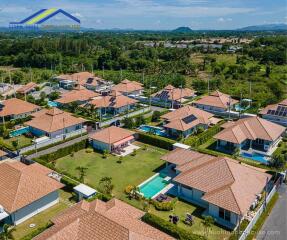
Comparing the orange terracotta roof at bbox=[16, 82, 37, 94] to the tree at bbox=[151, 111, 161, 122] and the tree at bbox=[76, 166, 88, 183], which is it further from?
the tree at bbox=[76, 166, 88, 183]

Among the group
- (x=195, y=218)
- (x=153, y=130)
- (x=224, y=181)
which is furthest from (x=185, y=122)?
(x=195, y=218)

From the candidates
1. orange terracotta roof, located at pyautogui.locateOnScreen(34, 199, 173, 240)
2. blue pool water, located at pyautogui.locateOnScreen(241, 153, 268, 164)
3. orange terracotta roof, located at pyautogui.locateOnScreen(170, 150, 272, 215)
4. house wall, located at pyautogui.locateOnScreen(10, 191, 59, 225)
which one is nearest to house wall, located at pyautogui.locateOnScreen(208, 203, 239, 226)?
orange terracotta roof, located at pyautogui.locateOnScreen(170, 150, 272, 215)

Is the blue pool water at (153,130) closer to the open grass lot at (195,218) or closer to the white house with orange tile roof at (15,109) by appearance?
the open grass lot at (195,218)

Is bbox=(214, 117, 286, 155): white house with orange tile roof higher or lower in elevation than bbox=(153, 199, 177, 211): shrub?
higher

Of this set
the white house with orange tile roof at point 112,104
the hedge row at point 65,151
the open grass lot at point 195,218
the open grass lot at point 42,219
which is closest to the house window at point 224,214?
the open grass lot at point 195,218

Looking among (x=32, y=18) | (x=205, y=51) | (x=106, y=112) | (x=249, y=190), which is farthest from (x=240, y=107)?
(x=205, y=51)

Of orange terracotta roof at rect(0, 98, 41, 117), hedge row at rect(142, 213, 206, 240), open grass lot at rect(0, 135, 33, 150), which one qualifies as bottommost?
open grass lot at rect(0, 135, 33, 150)

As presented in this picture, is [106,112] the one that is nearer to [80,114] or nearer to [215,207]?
[80,114]
